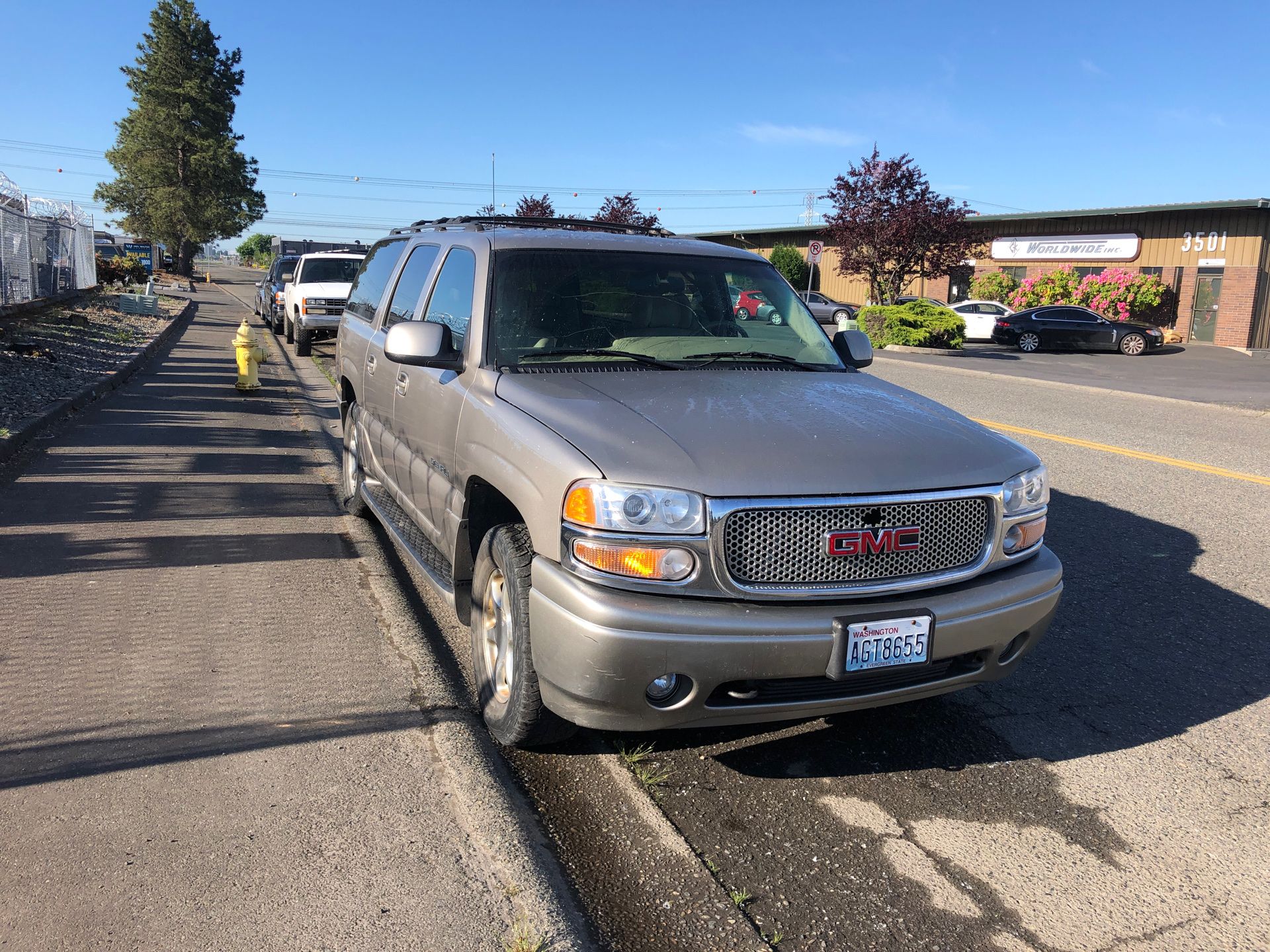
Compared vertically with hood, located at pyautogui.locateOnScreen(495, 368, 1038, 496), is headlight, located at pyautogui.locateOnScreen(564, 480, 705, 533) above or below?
below

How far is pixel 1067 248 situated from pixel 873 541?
40.4 meters

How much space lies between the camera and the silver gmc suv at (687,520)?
2895 mm

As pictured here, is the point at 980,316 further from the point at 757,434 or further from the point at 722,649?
the point at 722,649

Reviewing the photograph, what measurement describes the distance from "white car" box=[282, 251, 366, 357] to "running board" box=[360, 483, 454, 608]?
12.1m

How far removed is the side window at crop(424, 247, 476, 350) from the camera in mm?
4291

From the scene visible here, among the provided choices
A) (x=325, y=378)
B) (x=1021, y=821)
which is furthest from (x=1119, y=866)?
(x=325, y=378)

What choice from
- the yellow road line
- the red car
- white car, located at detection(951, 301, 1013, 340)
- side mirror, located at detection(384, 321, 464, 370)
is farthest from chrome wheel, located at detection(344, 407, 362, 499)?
white car, located at detection(951, 301, 1013, 340)

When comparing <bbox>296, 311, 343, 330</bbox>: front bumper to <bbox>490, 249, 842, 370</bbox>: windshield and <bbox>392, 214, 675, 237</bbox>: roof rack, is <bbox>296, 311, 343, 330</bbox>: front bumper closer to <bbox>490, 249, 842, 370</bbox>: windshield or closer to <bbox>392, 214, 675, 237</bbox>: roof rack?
<bbox>392, 214, 675, 237</bbox>: roof rack

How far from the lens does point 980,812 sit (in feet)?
10.7

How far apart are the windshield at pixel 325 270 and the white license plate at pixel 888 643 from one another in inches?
681

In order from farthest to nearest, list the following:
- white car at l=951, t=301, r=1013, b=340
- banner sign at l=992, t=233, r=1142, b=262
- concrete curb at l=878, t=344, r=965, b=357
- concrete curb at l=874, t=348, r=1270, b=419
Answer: banner sign at l=992, t=233, r=1142, b=262 < white car at l=951, t=301, r=1013, b=340 < concrete curb at l=878, t=344, r=965, b=357 < concrete curb at l=874, t=348, r=1270, b=419

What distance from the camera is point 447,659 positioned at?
14.6 ft

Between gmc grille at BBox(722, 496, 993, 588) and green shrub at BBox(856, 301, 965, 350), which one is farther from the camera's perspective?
green shrub at BBox(856, 301, 965, 350)

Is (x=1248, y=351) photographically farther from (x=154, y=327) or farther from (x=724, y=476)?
(x=724, y=476)
